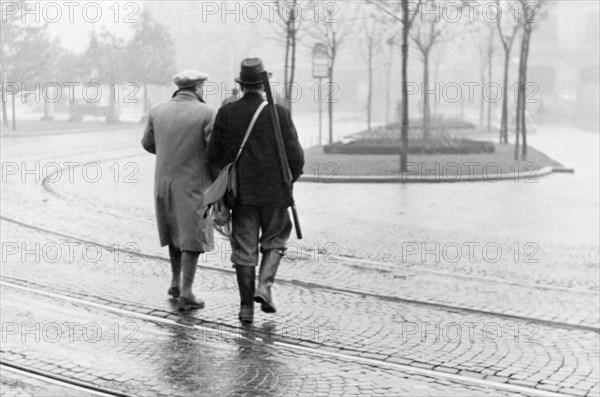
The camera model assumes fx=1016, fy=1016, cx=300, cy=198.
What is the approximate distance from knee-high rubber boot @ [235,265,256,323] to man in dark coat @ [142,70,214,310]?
0.45 metres

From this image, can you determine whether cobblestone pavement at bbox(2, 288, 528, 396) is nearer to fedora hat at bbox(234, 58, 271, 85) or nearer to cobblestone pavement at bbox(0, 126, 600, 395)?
cobblestone pavement at bbox(0, 126, 600, 395)

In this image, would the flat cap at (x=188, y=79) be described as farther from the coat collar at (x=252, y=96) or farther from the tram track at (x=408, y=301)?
the tram track at (x=408, y=301)

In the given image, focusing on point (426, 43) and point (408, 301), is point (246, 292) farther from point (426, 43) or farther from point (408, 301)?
point (426, 43)

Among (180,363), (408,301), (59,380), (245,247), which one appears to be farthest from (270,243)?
(59,380)

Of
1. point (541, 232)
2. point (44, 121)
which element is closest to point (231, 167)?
point (541, 232)

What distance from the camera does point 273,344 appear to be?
21.4ft

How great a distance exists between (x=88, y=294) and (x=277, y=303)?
1.52 meters

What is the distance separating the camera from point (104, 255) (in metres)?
10.2

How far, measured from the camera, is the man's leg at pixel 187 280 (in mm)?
7387

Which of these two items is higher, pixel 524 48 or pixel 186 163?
pixel 524 48

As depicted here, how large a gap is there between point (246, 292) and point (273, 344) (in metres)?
0.64

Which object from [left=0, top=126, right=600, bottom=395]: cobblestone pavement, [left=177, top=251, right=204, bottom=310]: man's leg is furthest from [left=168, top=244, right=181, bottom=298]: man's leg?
[left=177, top=251, right=204, bottom=310]: man's leg

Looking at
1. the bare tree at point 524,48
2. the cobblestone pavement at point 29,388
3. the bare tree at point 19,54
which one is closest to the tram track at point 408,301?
the cobblestone pavement at point 29,388

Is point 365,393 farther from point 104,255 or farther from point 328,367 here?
point 104,255
